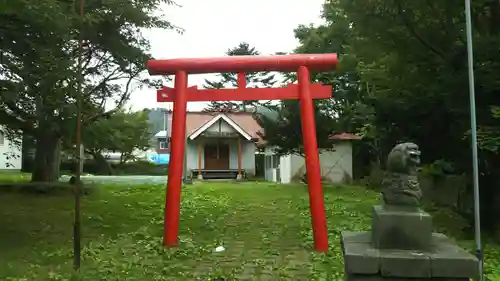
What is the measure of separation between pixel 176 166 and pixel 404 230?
19.7 ft

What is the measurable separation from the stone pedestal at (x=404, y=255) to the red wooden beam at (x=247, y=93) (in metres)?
5.61

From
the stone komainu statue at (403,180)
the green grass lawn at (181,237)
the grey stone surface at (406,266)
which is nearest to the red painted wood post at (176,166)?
the green grass lawn at (181,237)

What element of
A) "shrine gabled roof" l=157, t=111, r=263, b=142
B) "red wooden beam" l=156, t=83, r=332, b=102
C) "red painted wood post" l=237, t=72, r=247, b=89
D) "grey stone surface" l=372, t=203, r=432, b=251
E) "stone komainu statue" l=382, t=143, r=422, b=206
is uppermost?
"shrine gabled roof" l=157, t=111, r=263, b=142

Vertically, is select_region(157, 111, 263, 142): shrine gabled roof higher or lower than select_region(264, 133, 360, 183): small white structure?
higher

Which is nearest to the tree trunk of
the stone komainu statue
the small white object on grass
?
the small white object on grass

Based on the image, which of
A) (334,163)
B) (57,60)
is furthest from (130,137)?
(57,60)

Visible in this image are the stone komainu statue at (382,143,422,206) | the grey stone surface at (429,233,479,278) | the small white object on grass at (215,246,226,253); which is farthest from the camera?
the small white object on grass at (215,246,226,253)

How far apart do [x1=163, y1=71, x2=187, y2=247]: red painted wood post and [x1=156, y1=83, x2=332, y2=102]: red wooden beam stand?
0.17 meters

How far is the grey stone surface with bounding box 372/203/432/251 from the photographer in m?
4.15

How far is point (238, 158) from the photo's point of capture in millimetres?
31578

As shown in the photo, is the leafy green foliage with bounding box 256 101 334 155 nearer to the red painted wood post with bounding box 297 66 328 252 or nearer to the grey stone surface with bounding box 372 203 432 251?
the red painted wood post with bounding box 297 66 328 252

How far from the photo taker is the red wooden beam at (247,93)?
9.75 meters

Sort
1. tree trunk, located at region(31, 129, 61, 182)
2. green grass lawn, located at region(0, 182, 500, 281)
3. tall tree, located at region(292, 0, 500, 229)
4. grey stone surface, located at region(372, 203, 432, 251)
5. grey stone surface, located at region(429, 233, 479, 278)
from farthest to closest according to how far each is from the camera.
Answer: tree trunk, located at region(31, 129, 61, 182) → tall tree, located at region(292, 0, 500, 229) → green grass lawn, located at region(0, 182, 500, 281) → grey stone surface, located at region(372, 203, 432, 251) → grey stone surface, located at region(429, 233, 479, 278)

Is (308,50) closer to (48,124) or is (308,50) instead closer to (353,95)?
(353,95)
